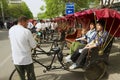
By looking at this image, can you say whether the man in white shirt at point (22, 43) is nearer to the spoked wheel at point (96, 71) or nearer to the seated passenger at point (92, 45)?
the seated passenger at point (92, 45)

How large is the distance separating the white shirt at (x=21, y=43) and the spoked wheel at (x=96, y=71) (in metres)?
2.10

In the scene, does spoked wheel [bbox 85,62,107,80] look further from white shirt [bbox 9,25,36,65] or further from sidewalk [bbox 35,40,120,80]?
white shirt [bbox 9,25,36,65]

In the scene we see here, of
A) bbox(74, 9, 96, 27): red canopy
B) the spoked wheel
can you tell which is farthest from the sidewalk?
bbox(74, 9, 96, 27): red canopy

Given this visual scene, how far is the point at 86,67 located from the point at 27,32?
85.2 inches

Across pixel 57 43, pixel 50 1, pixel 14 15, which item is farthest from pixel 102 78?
pixel 14 15

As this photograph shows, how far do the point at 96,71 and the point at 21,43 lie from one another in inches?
106

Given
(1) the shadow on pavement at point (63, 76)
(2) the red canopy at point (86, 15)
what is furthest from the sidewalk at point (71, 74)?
(2) the red canopy at point (86, 15)

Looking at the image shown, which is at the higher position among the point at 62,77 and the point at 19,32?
the point at 19,32

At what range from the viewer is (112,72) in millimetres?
8594

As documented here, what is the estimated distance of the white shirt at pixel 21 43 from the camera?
6.20 m

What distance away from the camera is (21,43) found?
6.23 metres

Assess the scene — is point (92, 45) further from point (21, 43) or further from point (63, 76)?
point (21, 43)

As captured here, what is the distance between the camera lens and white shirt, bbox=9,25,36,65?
20.3 feet

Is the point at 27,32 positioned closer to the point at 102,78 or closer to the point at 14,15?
the point at 102,78
